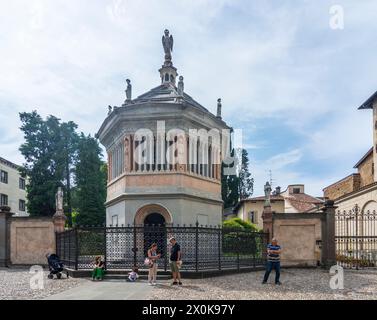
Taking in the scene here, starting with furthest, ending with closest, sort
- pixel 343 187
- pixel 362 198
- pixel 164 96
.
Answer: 1. pixel 343 187
2. pixel 362 198
3. pixel 164 96

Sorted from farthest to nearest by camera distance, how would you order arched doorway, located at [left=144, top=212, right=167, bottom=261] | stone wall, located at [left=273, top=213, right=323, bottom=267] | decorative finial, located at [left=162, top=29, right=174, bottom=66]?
decorative finial, located at [left=162, top=29, right=174, bottom=66] < stone wall, located at [left=273, top=213, right=323, bottom=267] < arched doorway, located at [left=144, top=212, right=167, bottom=261]

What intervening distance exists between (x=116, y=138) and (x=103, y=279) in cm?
872

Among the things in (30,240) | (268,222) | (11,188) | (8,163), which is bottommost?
A: (30,240)

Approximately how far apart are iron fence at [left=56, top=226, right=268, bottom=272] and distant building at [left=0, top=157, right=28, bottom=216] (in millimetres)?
36733

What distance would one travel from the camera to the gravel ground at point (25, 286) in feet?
37.1

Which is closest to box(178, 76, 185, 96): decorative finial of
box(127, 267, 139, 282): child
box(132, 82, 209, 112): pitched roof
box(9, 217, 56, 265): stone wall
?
box(132, 82, 209, 112): pitched roof

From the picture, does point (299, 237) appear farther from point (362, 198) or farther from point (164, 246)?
point (362, 198)

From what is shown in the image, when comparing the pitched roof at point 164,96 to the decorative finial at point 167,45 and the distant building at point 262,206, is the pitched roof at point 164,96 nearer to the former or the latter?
the decorative finial at point 167,45

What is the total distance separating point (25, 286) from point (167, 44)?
15568 millimetres

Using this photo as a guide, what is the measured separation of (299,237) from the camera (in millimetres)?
19453

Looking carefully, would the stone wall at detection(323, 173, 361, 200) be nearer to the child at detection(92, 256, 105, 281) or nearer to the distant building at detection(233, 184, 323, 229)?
the distant building at detection(233, 184, 323, 229)

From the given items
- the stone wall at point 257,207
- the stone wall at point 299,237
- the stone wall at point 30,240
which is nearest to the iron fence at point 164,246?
the stone wall at point 299,237

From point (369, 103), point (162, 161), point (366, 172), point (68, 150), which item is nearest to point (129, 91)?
point (162, 161)

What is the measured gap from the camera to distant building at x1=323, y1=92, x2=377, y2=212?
2741 centimetres
